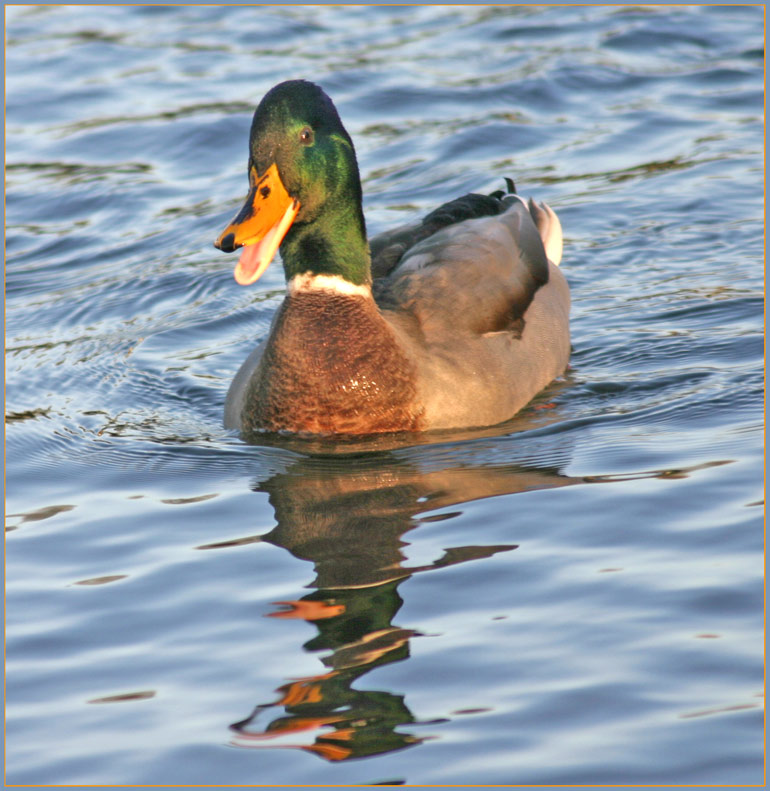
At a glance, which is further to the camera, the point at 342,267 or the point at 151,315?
the point at 151,315

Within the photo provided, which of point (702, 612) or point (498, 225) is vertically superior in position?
point (498, 225)

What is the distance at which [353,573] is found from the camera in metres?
5.24

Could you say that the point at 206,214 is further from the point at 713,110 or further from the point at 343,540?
the point at 343,540

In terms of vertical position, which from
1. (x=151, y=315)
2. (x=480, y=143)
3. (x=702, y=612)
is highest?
(x=480, y=143)

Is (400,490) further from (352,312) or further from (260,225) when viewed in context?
(260,225)

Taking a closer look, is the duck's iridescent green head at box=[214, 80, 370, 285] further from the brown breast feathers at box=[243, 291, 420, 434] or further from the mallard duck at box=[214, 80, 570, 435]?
the brown breast feathers at box=[243, 291, 420, 434]

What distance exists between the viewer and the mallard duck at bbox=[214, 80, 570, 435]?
636 centimetres

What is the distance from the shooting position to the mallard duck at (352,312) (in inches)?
250

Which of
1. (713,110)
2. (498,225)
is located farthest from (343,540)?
(713,110)

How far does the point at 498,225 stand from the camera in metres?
7.75

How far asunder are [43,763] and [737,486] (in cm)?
315

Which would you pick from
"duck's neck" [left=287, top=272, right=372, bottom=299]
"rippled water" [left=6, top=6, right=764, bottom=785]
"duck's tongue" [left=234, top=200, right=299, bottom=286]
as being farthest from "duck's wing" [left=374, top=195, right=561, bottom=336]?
"duck's tongue" [left=234, top=200, right=299, bottom=286]

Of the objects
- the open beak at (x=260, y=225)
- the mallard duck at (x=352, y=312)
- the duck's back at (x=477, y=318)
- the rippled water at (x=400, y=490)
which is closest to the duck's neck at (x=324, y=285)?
the mallard duck at (x=352, y=312)

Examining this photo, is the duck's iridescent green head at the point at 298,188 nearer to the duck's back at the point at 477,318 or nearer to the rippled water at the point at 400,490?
the duck's back at the point at 477,318
